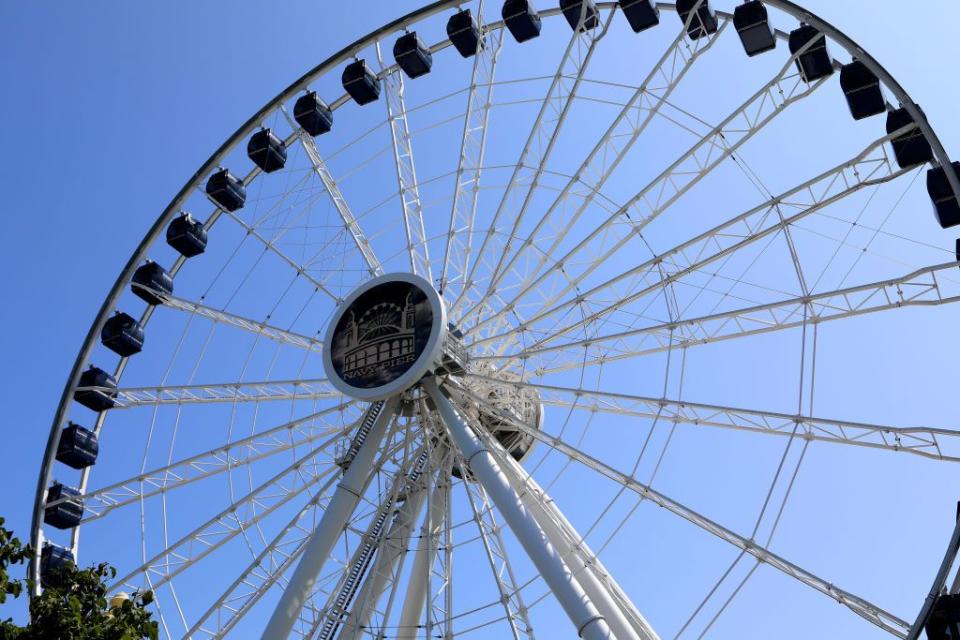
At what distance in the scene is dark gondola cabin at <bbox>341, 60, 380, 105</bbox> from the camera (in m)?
29.2

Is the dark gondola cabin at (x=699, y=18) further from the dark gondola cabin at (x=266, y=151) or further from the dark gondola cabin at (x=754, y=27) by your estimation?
the dark gondola cabin at (x=266, y=151)

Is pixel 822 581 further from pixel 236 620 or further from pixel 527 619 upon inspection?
pixel 236 620

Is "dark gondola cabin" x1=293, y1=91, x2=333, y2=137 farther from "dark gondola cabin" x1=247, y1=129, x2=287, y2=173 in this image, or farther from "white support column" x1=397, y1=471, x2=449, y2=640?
"white support column" x1=397, y1=471, x2=449, y2=640

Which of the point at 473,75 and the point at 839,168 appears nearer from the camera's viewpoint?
the point at 839,168

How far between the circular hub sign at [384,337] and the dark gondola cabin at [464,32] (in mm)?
6448

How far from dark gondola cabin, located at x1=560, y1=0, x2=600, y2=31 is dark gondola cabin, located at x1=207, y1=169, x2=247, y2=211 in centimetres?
850

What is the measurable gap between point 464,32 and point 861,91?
8999 millimetres

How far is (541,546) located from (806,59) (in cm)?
1080

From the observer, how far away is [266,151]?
1153 inches

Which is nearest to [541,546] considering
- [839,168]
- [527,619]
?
[527,619]

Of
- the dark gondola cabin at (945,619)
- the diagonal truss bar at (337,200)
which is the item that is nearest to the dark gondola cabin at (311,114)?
the diagonal truss bar at (337,200)

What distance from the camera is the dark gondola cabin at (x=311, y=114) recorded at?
2903 cm

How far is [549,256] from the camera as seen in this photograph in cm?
2567

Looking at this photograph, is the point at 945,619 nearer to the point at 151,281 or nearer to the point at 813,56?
the point at 813,56
